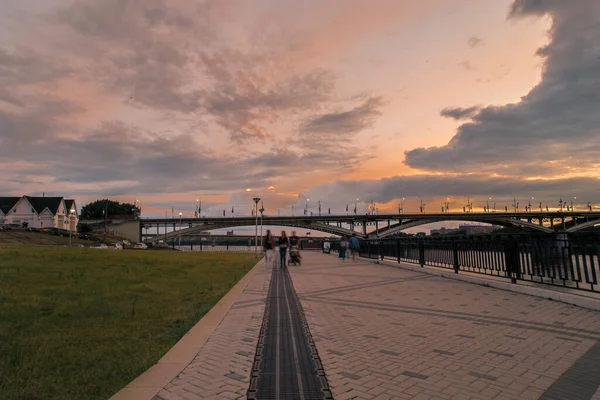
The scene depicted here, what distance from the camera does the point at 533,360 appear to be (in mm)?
4371

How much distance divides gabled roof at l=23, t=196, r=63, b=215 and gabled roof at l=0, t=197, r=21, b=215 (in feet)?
10.6

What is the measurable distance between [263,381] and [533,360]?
10.2 ft

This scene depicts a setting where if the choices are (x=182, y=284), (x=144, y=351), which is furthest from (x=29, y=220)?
(x=144, y=351)

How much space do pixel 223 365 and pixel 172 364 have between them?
561 mm

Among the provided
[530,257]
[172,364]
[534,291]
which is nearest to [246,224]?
[530,257]

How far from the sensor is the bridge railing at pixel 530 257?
7721 millimetres

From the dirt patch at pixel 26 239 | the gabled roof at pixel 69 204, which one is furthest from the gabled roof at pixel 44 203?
the dirt patch at pixel 26 239

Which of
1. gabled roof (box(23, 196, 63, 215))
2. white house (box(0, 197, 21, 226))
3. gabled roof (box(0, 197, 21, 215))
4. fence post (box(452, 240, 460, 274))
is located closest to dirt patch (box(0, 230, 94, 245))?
gabled roof (box(23, 196, 63, 215))

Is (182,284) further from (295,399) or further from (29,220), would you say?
(29,220)

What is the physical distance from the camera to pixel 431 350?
4.81 meters

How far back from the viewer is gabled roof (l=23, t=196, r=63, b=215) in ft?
332

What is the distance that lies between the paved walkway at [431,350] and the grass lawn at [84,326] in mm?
766

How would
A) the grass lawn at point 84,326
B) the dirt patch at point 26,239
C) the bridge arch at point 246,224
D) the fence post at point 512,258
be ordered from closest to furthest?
the grass lawn at point 84,326 < the fence post at point 512,258 < the dirt patch at point 26,239 < the bridge arch at point 246,224

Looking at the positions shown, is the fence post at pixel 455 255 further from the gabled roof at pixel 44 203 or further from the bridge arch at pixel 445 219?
the gabled roof at pixel 44 203
